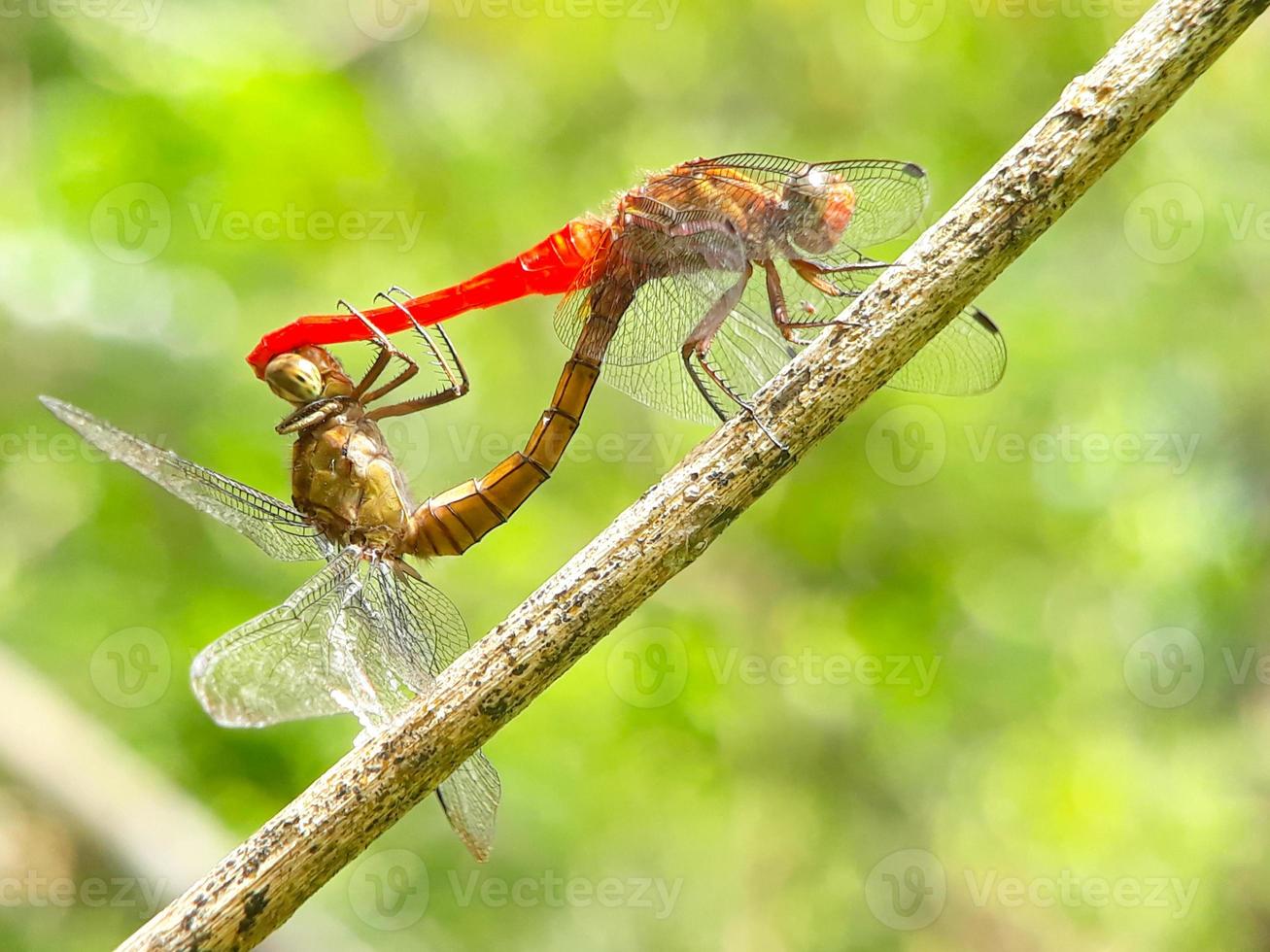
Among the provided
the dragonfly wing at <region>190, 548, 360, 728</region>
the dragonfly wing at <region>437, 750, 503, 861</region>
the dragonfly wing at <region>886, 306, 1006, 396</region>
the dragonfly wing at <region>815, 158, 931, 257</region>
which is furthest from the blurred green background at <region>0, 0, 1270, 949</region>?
the dragonfly wing at <region>815, 158, 931, 257</region>

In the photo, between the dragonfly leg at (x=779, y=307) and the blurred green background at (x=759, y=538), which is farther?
the blurred green background at (x=759, y=538)

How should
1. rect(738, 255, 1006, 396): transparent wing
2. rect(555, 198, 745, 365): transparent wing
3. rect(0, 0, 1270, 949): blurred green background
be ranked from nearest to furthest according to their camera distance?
1. rect(555, 198, 745, 365): transparent wing
2. rect(738, 255, 1006, 396): transparent wing
3. rect(0, 0, 1270, 949): blurred green background

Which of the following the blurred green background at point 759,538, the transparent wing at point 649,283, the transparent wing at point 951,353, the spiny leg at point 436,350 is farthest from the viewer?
the blurred green background at point 759,538

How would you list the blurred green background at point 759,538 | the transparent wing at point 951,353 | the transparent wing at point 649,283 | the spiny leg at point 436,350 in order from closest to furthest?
the spiny leg at point 436,350 < the transparent wing at point 649,283 < the transparent wing at point 951,353 < the blurred green background at point 759,538

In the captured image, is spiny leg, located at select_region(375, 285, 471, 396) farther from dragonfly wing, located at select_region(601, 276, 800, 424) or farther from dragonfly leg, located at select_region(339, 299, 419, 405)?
dragonfly wing, located at select_region(601, 276, 800, 424)

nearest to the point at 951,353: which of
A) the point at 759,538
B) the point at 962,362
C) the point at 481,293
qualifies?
the point at 962,362

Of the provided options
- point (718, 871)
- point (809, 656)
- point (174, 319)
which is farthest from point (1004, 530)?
point (174, 319)

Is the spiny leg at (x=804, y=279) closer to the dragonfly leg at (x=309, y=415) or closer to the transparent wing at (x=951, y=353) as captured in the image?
the transparent wing at (x=951, y=353)

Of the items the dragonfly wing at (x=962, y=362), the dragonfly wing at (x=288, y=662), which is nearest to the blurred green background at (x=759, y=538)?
the dragonfly wing at (x=288, y=662)
